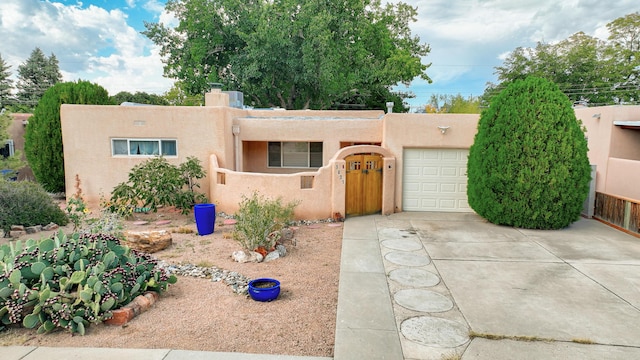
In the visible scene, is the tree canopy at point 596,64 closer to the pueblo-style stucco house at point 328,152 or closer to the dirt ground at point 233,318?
the pueblo-style stucco house at point 328,152

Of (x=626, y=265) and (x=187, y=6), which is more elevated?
(x=187, y=6)

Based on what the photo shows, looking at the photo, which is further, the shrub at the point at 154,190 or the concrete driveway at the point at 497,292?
the shrub at the point at 154,190

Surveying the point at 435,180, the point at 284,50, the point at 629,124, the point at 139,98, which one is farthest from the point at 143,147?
the point at 139,98

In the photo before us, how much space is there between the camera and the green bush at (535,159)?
10.1 metres

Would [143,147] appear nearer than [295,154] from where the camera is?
Yes

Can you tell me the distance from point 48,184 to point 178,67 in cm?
1439

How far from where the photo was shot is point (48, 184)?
1477 cm

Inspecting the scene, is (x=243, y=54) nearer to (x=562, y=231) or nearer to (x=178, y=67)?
(x=178, y=67)

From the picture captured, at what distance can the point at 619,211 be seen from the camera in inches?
414

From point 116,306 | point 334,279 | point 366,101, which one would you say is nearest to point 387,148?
point 334,279

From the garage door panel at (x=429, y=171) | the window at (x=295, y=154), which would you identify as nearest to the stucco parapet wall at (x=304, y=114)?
the window at (x=295, y=154)

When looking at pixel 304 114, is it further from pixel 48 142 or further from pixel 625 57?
pixel 625 57

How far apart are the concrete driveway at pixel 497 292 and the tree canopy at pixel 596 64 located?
25.4 metres

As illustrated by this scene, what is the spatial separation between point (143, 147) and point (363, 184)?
25.2ft
